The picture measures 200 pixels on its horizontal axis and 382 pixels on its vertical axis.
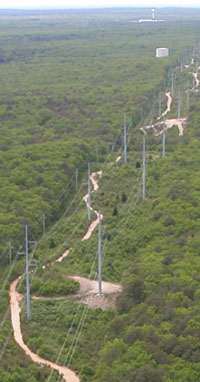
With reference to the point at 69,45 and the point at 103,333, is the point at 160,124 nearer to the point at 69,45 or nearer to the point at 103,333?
the point at 103,333

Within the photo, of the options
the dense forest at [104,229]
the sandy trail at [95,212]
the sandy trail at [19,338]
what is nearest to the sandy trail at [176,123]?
the dense forest at [104,229]

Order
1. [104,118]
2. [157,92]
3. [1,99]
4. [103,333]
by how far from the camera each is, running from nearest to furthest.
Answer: [103,333]
[104,118]
[1,99]
[157,92]

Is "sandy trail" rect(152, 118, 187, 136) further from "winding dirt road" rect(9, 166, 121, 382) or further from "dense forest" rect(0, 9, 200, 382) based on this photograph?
"winding dirt road" rect(9, 166, 121, 382)

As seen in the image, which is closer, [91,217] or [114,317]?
[114,317]

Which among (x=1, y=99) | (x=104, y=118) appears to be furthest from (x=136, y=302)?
(x=1, y=99)

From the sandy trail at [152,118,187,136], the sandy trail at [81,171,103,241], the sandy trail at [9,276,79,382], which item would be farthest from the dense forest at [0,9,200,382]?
the sandy trail at [152,118,187,136]

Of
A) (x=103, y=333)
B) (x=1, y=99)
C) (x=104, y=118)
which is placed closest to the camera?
(x=103, y=333)

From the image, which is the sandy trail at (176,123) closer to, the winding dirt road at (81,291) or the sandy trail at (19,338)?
the winding dirt road at (81,291)
